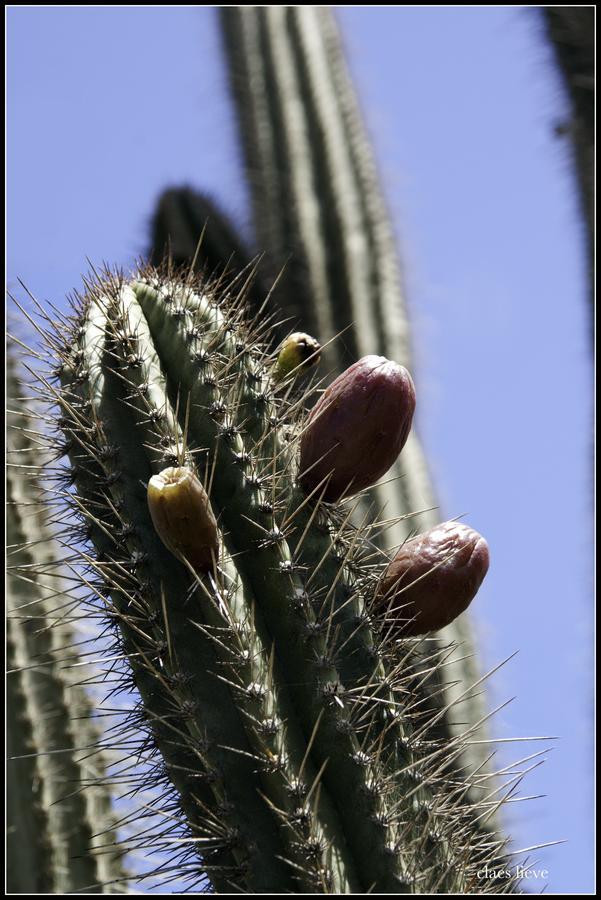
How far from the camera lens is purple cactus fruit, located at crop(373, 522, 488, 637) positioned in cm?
188

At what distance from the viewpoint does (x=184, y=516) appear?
1.70 meters

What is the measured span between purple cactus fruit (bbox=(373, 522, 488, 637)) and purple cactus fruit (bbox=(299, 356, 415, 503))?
0.16 meters

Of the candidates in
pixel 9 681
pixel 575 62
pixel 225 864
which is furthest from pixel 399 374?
pixel 575 62

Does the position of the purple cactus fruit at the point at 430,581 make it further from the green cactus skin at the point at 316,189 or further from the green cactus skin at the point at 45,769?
the green cactus skin at the point at 316,189

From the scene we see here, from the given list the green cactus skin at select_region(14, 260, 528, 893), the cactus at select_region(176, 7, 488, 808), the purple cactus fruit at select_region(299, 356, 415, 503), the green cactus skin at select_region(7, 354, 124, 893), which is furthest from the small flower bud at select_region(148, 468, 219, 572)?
the cactus at select_region(176, 7, 488, 808)

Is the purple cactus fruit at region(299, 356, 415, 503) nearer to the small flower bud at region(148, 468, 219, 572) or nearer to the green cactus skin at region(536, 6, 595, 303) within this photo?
the small flower bud at region(148, 468, 219, 572)

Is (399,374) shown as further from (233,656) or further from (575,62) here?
(575,62)

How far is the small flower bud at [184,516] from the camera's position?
5.60ft

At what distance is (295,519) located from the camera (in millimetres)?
1894

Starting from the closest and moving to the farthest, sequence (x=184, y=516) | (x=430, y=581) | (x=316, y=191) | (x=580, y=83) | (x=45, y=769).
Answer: (x=184, y=516) < (x=430, y=581) < (x=45, y=769) < (x=580, y=83) < (x=316, y=191)

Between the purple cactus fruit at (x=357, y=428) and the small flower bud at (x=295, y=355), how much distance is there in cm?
A: 21

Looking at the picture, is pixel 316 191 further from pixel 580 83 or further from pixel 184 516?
pixel 184 516

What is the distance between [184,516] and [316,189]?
365cm

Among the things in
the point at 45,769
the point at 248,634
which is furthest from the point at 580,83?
the point at 248,634
